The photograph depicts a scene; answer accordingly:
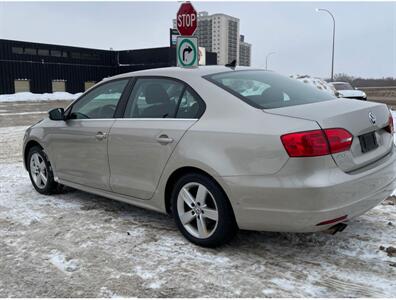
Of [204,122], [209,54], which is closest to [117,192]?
[204,122]

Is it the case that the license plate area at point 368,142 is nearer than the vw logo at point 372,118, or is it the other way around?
the license plate area at point 368,142

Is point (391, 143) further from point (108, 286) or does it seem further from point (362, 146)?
point (108, 286)

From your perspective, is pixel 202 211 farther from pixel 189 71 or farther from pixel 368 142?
pixel 368 142

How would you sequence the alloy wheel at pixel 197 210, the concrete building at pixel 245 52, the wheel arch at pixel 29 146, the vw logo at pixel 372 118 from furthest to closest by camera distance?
the concrete building at pixel 245 52 < the wheel arch at pixel 29 146 < the alloy wheel at pixel 197 210 < the vw logo at pixel 372 118

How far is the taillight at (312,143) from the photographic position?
3000 millimetres

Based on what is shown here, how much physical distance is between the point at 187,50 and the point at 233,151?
4.70m

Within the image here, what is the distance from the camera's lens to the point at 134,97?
4363 mm

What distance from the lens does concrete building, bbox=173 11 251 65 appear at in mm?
48231

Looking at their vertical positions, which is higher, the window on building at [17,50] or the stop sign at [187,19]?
the window on building at [17,50]

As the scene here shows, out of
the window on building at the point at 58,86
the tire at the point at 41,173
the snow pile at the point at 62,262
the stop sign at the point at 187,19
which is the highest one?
the stop sign at the point at 187,19

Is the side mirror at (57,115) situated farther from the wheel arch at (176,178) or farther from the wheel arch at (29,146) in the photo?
the wheel arch at (176,178)

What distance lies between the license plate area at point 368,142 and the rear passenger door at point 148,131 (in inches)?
52.3

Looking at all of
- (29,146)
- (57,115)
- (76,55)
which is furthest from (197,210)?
(76,55)

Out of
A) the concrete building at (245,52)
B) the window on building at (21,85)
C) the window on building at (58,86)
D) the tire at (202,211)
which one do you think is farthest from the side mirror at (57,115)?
the concrete building at (245,52)
